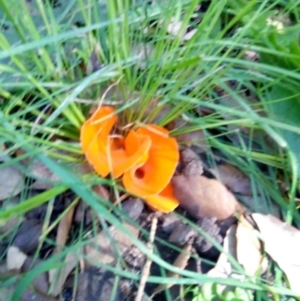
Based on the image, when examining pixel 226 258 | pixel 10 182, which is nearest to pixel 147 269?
pixel 226 258

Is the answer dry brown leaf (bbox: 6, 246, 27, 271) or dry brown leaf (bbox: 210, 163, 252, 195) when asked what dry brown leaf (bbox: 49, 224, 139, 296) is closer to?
dry brown leaf (bbox: 6, 246, 27, 271)

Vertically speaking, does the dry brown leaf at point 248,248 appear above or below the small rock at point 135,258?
below

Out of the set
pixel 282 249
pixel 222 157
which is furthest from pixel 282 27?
pixel 282 249

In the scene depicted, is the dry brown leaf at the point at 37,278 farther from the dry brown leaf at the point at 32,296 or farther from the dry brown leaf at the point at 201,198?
the dry brown leaf at the point at 201,198

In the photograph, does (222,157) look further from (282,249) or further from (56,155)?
(56,155)

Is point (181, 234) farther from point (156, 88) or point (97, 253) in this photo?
point (156, 88)

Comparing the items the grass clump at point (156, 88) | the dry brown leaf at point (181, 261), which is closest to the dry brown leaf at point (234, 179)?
the grass clump at point (156, 88)
